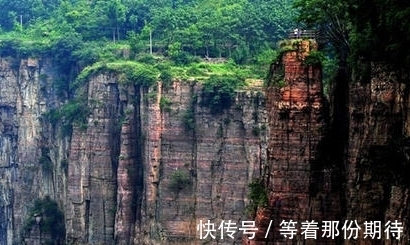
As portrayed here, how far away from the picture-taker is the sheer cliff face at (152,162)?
138 ft

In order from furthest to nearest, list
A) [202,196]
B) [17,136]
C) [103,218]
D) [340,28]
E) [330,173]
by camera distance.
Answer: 1. [17,136]
2. [103,218]
3. [202,196]
4. [340,28]
5. [330,173]

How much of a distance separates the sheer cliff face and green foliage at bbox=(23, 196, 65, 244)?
0.39 meters

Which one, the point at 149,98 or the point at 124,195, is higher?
the point at 149,98

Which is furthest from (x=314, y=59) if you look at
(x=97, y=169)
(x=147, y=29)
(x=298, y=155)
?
(x=147, y=29)

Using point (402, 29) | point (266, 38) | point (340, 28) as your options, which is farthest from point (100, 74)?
point (402, 29)

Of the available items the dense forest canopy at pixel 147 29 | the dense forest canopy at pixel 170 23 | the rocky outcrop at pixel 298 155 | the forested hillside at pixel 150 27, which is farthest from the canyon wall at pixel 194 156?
the dense forest canopy at pixel 170 23

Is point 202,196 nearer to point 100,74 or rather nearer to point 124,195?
point 124,195

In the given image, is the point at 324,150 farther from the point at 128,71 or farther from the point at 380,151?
the point at 128,71

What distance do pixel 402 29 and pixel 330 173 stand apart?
195 inches

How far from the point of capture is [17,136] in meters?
54.3

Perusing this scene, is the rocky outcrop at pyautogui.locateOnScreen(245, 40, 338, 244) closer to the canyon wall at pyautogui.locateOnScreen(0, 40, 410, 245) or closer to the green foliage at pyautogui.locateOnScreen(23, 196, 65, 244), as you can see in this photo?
the canyon wall at pyautogui.locateOnScreen(0, 40, 410, 245)

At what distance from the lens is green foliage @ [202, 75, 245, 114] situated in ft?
140

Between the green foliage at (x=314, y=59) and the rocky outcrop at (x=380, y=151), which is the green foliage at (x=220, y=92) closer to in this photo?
the green foliage at (x=314, y=59)

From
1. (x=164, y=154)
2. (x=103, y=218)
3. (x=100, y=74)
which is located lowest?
(x=103, y=218)
